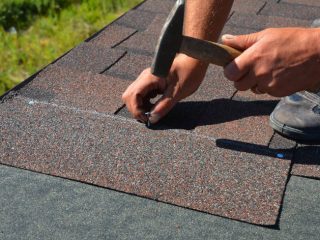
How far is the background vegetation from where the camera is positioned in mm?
3531

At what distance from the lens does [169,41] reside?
1.81 metres

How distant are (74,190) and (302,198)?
711 millimetres

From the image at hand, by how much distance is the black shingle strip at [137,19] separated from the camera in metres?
3.39

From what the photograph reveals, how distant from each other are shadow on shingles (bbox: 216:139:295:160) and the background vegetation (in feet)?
4.78

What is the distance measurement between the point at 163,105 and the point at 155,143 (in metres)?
0.15

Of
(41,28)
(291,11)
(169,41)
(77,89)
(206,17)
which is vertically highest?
(169,41)

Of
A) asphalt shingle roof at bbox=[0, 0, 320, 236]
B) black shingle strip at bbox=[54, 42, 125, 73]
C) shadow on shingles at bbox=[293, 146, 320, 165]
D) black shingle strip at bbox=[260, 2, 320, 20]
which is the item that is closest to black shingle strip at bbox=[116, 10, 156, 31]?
black shingle strip at bbox=[54, 42, 125, 73]

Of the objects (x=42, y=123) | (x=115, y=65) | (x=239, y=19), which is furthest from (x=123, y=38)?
(x=42, y=123)

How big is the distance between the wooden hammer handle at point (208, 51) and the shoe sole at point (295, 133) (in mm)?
539

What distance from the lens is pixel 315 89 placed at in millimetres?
1968

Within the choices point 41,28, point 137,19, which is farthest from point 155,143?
point 41,28

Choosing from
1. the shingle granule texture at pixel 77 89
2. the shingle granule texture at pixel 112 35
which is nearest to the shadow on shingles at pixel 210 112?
the shingle granule texture at pixel 77 89

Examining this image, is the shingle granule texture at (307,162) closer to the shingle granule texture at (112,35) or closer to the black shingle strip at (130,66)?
the black shingle strip at (130,66)

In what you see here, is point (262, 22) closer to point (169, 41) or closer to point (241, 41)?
point (241, 41)
